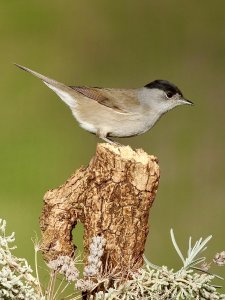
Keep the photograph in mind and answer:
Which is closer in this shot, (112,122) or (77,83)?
(112,122)

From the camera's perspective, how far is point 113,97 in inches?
59.6

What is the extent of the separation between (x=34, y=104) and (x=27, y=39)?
0.15 m

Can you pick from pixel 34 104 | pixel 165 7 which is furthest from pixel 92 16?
pixel 34 104

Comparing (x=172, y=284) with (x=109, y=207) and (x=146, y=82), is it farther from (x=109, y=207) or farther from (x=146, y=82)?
(x=146, y=82)

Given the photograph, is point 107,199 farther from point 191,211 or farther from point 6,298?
point 191,211

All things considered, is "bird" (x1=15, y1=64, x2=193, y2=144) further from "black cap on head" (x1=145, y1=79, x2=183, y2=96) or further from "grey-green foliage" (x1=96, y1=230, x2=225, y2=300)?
"grey-green foliage" (x1=96, y1=230, x2=225, y2=300)

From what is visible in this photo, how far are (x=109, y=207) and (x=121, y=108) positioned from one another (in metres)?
0.62

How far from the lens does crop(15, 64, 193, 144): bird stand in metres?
1.50

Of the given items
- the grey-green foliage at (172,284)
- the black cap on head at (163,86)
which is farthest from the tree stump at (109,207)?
the black cap on head at (163,86)

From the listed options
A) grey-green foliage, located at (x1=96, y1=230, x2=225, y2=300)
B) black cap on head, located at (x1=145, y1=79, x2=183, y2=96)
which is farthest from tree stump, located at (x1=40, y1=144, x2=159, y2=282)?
black cap on head, located at (x1=145, y1=79, x2=183, y2=96)

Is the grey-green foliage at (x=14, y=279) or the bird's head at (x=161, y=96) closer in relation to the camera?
the grey-green foliage at (x=14, y=279)

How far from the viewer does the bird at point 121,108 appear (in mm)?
1495

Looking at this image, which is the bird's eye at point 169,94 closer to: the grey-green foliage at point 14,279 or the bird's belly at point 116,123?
the bird's belly at point 116,123

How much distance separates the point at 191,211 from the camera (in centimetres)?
174
